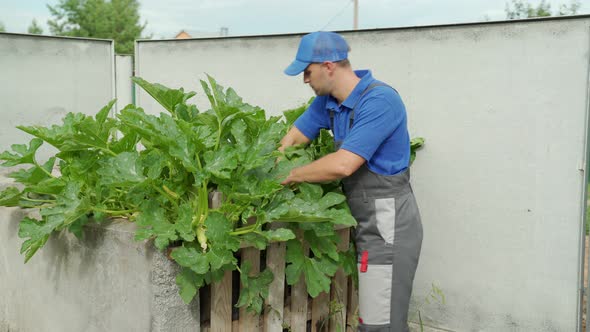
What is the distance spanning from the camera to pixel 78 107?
22.3 feet

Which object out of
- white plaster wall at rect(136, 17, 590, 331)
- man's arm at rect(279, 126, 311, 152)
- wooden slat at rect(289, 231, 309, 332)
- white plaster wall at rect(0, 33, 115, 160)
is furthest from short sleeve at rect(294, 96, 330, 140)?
white plaster wall at rect(0, 33, 115, 160)

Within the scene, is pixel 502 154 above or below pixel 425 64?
below

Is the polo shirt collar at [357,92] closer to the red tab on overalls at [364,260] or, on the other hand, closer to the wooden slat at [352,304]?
the red tab on overalls at [364,260]

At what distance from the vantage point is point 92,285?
3.01 meters

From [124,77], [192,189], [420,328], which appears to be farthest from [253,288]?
[124,77]

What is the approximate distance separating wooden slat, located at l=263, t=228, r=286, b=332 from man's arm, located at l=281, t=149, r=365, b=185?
353 mm

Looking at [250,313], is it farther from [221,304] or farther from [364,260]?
[364,260]

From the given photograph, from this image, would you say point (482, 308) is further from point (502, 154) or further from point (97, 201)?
point (97, 201)

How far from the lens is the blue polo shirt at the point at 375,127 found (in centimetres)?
293

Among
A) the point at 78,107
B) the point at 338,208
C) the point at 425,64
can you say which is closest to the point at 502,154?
the point at 425,64

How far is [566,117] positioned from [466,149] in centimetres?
62

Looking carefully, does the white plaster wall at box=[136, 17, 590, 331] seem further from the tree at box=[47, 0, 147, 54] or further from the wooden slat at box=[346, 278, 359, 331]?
the tree at box=[47, 0, 147, 54]

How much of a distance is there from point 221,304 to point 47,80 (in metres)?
4.61

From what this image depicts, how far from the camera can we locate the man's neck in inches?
125
